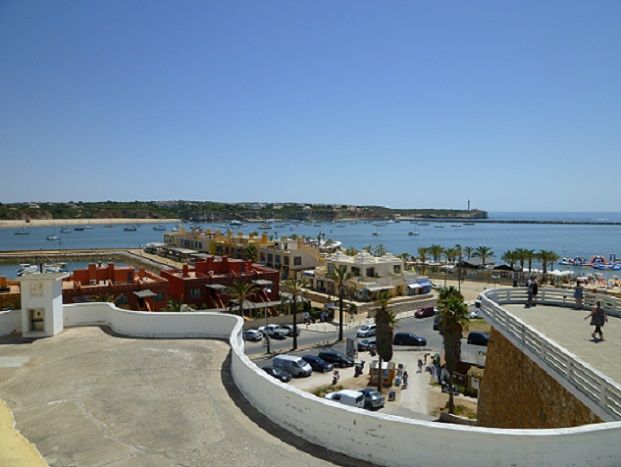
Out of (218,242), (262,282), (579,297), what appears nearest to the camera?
(579,297)

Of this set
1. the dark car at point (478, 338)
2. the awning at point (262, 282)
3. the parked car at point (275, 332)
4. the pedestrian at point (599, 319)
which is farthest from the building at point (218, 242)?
the pedestrian at point (599, 319)

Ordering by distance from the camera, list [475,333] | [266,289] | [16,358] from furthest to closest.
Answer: [266,289] < [475,333] < [16,358]

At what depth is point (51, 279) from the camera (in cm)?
1334

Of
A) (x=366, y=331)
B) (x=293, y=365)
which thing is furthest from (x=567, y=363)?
(x=366, y=331)

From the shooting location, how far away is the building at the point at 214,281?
4022 cm

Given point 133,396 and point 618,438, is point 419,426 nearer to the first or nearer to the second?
point 618,438

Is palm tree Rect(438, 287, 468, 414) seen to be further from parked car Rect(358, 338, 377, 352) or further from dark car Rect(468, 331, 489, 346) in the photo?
parked car Rect(358, 338, 377, 352)

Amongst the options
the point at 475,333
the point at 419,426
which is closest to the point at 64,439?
the point at 419,426

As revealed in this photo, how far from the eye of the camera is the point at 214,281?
41469 millimetres

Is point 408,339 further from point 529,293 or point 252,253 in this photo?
point 252,253

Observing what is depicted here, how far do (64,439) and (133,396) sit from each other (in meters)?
1.70

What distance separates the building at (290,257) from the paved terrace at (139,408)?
51.6 metres

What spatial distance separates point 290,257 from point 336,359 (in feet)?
114

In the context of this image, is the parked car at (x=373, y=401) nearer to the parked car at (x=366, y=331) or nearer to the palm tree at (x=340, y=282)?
the palm tree at (x=340, y=282)
